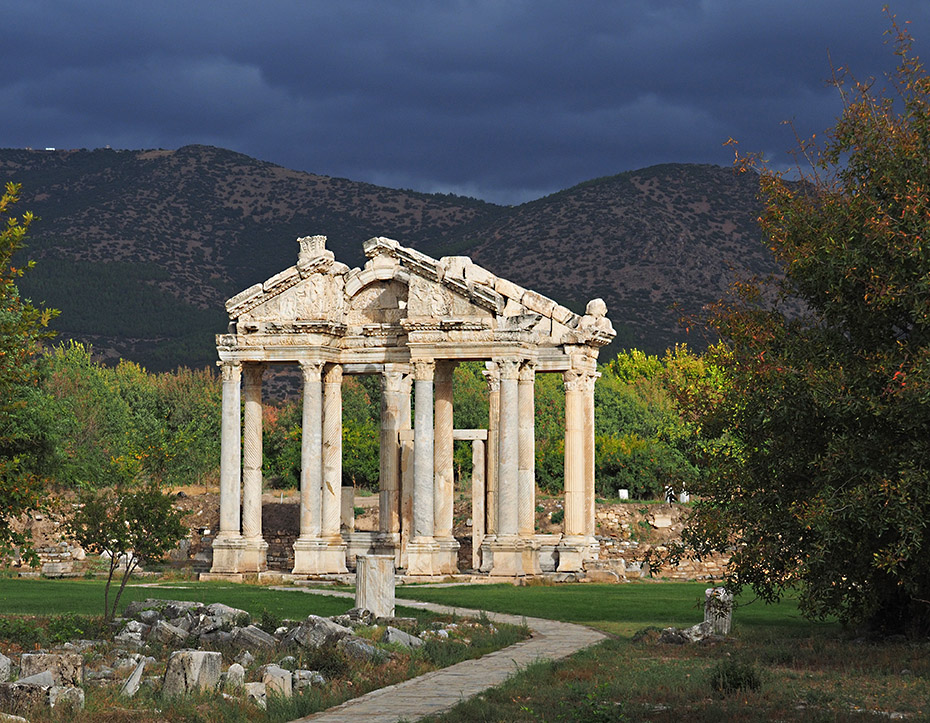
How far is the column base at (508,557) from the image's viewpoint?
121 ft

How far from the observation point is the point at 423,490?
123 ft

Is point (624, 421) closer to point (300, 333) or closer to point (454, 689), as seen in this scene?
point (300, 333)

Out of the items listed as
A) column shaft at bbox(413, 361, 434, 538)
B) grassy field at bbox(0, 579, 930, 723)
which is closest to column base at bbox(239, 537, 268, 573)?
column shaft at bbox(413, 361, 434, 538)

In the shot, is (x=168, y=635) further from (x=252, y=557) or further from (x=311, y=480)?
(x=252, y=557)

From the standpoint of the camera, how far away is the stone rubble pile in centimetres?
1588

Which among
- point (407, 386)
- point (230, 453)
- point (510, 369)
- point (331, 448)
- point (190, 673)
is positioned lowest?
point (190, 673)

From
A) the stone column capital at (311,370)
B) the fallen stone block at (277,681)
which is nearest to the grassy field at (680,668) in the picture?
the fallen stone block at (277,681)

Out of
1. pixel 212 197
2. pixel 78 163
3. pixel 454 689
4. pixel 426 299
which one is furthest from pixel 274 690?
pixel 78 163

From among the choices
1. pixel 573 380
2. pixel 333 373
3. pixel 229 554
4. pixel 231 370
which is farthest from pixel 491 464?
pixel 231 370

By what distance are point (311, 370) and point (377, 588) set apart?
14.0 m

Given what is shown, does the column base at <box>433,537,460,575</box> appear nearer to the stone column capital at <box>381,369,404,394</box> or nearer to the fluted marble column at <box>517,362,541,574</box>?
the fluted marble column at <box>517,362,541,574</box>

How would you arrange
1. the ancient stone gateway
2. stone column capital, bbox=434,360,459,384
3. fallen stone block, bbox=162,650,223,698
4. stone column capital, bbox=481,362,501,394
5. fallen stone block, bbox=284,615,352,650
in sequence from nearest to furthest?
fallen stone block, bbox=162,650,223,698 < fallen stone block, bbox=284,615,352,650 < the ancient stone gateway < stone column capital, bbox=481,362,501,394 < stone column capital, bbox=434,360,459,384

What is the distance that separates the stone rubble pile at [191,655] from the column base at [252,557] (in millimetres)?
11272

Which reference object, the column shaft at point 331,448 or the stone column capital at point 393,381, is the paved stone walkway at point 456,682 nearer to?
the column shaft at point 331,448
